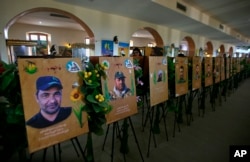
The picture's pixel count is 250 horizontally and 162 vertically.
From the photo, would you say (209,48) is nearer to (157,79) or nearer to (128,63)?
(157,79)

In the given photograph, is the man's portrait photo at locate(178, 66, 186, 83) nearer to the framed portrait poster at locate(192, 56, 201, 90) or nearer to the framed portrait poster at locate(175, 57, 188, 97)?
the framed portrait poster at locate(175, 57, 188, 97)

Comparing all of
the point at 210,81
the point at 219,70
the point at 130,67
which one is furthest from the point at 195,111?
the point at 130,67

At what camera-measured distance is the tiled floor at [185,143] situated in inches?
95.5

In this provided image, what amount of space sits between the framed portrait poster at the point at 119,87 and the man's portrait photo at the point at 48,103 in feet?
1.60

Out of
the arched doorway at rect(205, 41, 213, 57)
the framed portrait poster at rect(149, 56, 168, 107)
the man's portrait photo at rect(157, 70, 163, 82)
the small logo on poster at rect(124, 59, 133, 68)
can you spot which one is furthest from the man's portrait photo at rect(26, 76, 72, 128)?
the arched doorway at rect(205, 41, 213, 57)

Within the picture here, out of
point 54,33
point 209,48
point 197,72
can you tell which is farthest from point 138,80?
point 209,48

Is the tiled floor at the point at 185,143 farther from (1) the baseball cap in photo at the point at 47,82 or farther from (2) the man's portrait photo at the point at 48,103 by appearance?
(1) the baseball cap in photo at the point at 47,82

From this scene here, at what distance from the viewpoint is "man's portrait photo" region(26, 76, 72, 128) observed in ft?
4.15

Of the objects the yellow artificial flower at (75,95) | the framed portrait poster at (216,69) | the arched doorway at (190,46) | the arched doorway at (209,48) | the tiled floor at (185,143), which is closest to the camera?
the yellow artificial flower at (75,95)

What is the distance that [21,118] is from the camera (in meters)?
1.32

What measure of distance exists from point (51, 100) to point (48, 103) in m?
0.03

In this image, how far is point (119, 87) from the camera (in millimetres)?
1907

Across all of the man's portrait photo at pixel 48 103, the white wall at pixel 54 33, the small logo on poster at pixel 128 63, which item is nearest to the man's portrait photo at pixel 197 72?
the small logo on poster at pixel 128 63

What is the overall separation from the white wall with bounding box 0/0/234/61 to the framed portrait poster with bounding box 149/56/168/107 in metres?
3.77
